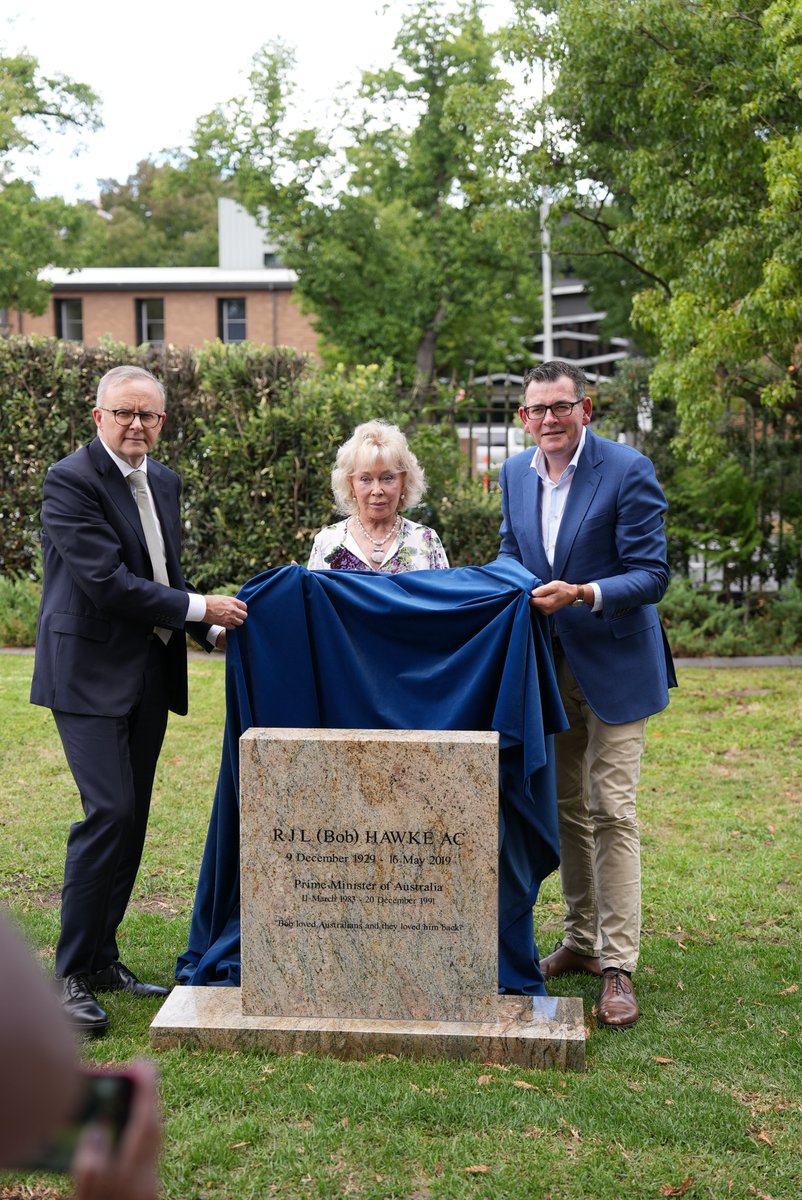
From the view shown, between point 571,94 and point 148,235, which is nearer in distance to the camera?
point 571,94

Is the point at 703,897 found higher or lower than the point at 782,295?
lower

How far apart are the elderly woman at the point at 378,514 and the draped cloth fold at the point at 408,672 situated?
378 millimetres

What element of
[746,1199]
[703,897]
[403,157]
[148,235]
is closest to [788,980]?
[703,897]

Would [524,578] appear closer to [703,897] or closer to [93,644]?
[93,644]

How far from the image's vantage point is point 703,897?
242 inches

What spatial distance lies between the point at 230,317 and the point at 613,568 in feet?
129

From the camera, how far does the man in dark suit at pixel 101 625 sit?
4.48m

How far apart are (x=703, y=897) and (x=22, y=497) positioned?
31.3 feet

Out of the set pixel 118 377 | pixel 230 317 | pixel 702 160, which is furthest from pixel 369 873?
pixel 230 317

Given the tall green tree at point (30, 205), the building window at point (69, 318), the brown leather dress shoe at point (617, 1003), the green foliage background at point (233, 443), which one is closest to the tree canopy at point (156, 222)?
the building window at point (69, 318)

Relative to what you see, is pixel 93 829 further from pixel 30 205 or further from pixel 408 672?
pixel 30 205

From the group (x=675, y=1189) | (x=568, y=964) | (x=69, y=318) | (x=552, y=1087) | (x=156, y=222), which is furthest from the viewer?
(x=156, y=222)

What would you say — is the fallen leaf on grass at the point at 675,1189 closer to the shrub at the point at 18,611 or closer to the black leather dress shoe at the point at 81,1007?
the black leather dress shoe at the point at 81,1007

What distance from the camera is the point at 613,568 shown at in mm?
4770
